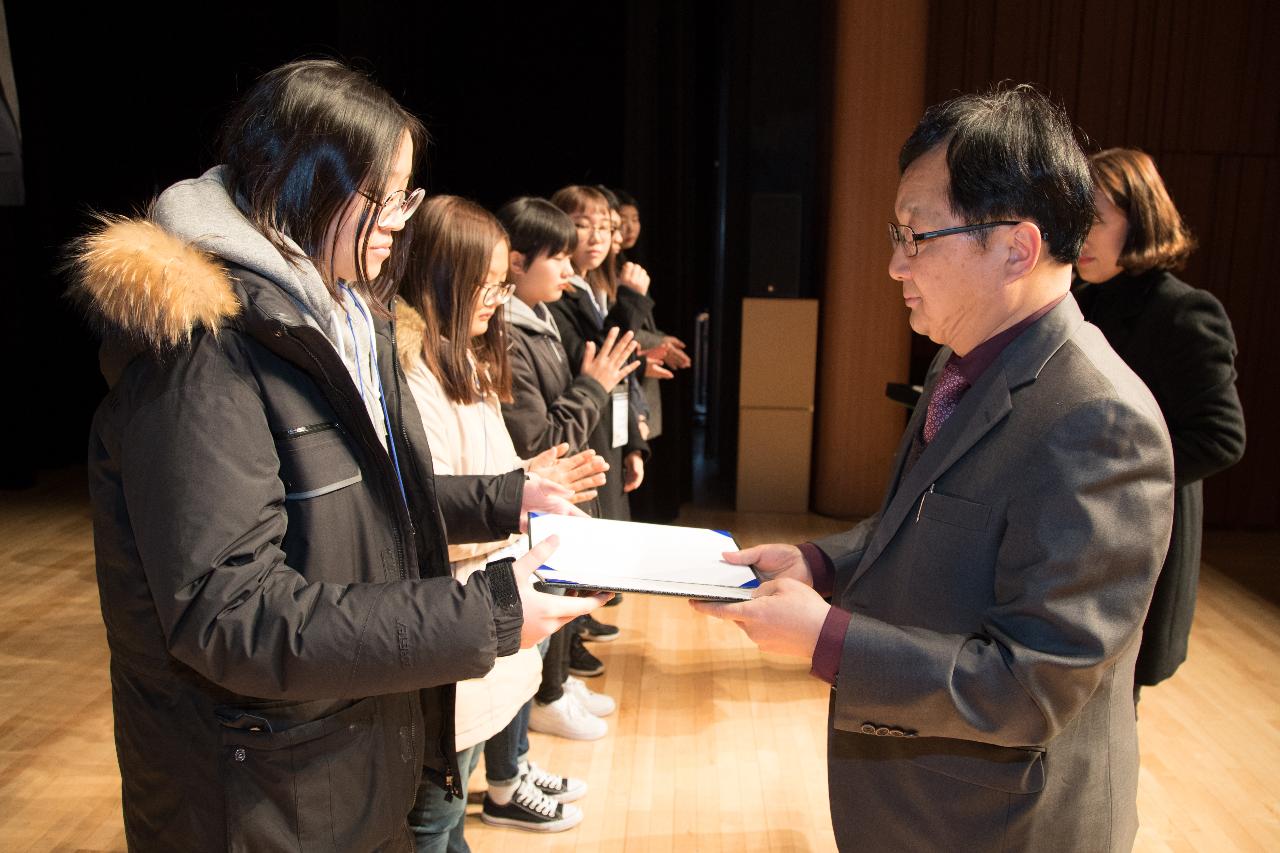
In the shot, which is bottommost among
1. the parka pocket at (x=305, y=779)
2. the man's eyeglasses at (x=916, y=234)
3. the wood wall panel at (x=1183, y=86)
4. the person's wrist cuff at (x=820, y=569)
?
the parka pocket at (x=305, y=779)

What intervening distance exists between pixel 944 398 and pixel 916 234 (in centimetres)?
25

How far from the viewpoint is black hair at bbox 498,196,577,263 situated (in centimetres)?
286

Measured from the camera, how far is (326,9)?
21.2 feet

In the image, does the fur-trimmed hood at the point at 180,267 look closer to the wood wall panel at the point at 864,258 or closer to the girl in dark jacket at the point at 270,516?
the girl in dark jacket at the point at 270,516

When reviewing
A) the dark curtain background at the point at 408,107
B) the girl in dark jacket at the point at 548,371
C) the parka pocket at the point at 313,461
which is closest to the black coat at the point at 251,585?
the parka pocket at the point at 313,461

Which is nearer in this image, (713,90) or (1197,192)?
(1197,192)

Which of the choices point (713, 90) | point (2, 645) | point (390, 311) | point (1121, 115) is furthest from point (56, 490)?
point (1121, 115)

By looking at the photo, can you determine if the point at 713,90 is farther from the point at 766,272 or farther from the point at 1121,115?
the point at 1121,115

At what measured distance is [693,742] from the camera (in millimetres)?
3074

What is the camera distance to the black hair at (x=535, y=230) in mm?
2855

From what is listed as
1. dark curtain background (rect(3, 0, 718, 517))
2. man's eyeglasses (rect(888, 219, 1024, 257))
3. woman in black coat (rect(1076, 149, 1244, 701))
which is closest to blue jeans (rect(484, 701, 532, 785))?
woman in black coat (rect(1076, 149, 1244, 701))

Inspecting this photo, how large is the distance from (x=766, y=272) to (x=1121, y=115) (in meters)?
2.37

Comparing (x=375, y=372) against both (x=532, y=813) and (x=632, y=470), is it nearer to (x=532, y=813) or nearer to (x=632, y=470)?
(x=532, y=813)

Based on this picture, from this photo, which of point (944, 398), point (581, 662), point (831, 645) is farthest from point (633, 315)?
point (831, 645)
